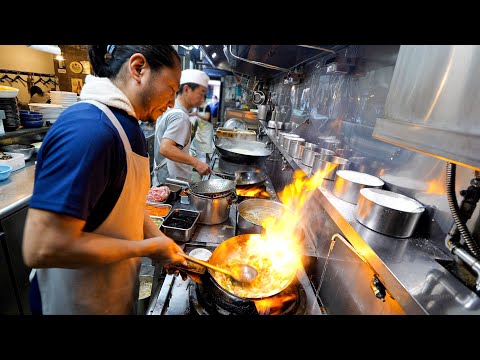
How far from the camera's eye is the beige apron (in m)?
1.13

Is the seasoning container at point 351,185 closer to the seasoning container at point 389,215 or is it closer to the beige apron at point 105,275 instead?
Result: the seasoning container at point 389,215

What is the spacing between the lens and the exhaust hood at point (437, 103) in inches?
25.7

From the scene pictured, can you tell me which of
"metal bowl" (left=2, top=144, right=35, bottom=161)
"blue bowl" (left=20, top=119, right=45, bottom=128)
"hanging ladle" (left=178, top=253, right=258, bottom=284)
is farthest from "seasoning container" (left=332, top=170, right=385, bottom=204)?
"blue bowl" (left=20, top=119, right=45, bottom=128)

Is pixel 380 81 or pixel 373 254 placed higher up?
pixel 380 81

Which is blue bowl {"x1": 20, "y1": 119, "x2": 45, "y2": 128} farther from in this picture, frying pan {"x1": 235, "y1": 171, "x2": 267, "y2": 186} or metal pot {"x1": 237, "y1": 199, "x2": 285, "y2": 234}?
metal pot {"x1": 237, "y1": 199, "x2": 285, "y2": 234}

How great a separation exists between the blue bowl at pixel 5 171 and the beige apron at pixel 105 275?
2555mm

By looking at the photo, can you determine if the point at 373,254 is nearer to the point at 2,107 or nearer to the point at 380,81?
the point at 380,81

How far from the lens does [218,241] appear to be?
200 cm

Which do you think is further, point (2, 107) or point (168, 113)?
point (2, 107)

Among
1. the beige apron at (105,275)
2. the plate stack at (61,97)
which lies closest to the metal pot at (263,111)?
the plate stack at (61,97)

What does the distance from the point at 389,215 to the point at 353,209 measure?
0.30 m
